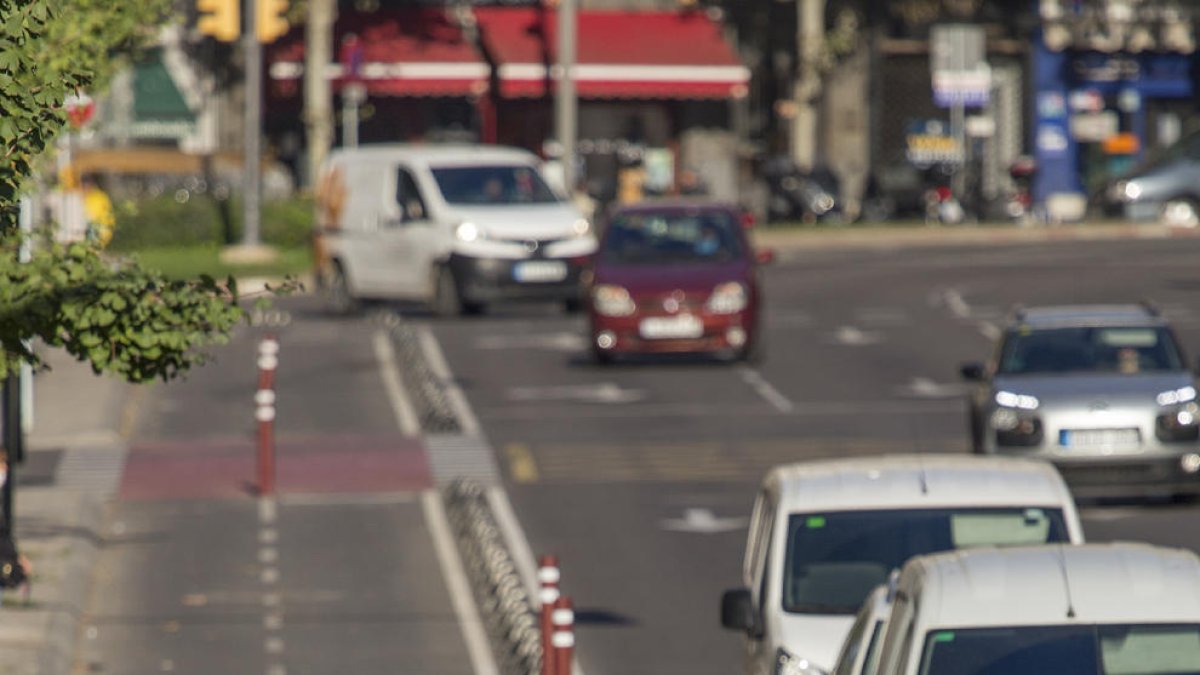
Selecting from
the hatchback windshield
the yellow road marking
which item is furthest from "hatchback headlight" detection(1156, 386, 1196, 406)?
the hatchback windshield

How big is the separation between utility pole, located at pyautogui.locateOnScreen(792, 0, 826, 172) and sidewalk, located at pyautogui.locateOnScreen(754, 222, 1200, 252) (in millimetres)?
6540

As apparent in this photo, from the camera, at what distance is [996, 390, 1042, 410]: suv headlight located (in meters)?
21.6

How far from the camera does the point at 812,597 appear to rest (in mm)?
12578

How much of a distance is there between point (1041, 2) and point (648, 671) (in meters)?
48.7

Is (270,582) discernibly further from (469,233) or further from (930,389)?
(469,233)

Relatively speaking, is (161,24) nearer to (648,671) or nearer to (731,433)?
(648,671)

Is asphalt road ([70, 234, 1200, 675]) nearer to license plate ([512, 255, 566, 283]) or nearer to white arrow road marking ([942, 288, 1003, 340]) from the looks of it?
white arrow road marking ([942, 288, 1003, 340])

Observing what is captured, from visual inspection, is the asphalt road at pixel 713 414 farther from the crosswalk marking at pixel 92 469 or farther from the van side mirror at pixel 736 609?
the van side mirror at pixel 736 609

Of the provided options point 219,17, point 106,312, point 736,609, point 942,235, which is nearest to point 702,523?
point 736,609

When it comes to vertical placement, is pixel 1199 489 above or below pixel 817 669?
below

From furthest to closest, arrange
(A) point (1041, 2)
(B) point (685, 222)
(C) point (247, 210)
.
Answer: (A) point (1041, 2) → (C) point (247, 210) → (B) point (685, 222)

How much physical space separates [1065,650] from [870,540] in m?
4.49

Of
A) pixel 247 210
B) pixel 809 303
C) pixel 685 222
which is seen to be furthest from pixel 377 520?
pixel 247 210

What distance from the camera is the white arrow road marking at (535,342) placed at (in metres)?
33.8
